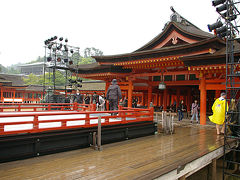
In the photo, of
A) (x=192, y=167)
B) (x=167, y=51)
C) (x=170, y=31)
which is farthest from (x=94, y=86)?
(x=192, y=167)

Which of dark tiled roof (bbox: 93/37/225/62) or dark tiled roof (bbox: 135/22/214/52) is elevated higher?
dark tiled roof (bbox: 135/22/214/52)

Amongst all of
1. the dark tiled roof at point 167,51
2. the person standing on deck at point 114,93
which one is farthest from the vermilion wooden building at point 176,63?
the person standing on deck at point 114,93

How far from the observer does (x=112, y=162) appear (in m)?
5.57

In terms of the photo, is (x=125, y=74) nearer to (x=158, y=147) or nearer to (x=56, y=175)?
(x=158, y=147)

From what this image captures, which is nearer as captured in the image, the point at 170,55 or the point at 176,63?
the point at 170,55

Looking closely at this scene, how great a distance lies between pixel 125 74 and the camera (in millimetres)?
16859

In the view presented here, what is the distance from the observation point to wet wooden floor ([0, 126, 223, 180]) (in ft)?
15.1

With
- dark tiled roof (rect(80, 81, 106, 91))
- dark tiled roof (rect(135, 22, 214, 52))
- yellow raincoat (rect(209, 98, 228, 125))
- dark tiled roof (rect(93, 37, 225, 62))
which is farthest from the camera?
dark tiled roof (rect(80, 81, 106, 91))

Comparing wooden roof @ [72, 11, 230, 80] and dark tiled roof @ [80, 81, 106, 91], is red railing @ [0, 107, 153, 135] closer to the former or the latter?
wooden roof @ [72, 11, 230, 80]

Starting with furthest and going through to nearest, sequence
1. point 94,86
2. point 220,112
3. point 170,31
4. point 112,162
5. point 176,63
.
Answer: point 94,86 < point 170,31 < point 176,63 < point 220,112 < point 112,162

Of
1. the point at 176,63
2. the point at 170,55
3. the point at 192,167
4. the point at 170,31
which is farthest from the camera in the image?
the point at 170,31

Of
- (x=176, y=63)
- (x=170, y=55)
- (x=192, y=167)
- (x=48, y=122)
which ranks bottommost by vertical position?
(x=192, y=167)

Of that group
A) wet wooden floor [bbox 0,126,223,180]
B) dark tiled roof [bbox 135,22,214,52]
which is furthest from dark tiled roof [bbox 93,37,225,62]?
wet wooden floor [bbox 0,126,223,180]

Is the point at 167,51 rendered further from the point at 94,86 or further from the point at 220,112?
the point at 94,86
